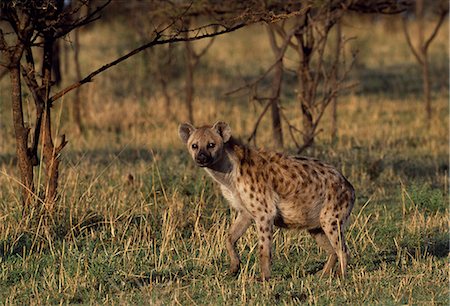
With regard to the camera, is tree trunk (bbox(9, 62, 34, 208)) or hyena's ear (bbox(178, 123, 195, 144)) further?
tree trunk (bbox(9, 62, 34, 208))

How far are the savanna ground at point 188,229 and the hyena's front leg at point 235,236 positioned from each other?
4.5 inches

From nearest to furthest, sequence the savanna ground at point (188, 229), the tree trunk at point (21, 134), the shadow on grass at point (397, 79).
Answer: the savanna ground at point (188, 229) < the tree trunk at point (21, 134) < the shadow on grass at point (397, 79)

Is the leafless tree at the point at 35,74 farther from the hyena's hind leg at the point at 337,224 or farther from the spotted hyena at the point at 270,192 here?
the hyena's hind leg at the point at 337,224

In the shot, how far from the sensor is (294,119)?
1666 cm

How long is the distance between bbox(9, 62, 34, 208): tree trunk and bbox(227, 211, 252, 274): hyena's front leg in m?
1.95

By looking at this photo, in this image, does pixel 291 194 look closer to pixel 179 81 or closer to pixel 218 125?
pixel 218 125

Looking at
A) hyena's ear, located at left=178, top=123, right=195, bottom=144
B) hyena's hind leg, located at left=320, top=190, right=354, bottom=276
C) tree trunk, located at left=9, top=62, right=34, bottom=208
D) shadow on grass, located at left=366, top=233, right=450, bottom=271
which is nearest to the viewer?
hyena's hind leg, located at left=320, top=190, right=354, bottom=276

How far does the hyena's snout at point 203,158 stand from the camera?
6.54 m

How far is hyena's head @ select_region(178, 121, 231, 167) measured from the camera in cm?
660

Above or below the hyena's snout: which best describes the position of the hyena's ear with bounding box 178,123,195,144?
above

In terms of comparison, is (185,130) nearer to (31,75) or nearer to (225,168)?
(225,168)

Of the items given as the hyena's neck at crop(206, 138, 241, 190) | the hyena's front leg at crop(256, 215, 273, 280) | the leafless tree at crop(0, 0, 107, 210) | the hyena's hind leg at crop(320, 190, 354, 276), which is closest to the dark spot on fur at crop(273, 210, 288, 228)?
the hyena's front leg at crop(256, 215, 273, 280)

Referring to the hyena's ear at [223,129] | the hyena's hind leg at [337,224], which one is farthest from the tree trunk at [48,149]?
the hyena's hind leg at [337,224]

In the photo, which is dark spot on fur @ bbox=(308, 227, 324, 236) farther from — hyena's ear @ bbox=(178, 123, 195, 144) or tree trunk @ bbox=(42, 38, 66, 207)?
tree trunk @ bbox=(42, 38, 66, 207)
